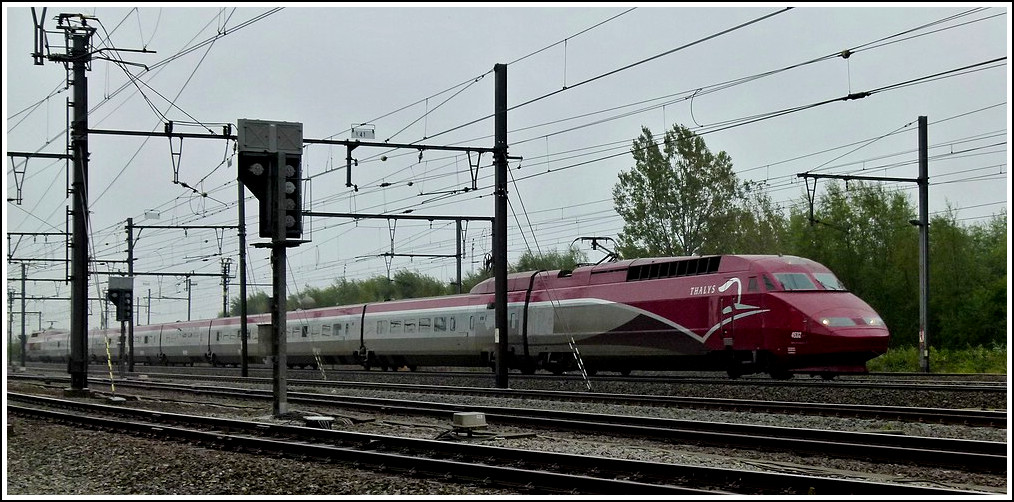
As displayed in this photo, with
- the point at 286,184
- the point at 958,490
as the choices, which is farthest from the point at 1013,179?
the point at 286,184

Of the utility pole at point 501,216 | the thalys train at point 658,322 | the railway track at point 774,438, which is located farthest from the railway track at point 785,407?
the railway track at point 774,438

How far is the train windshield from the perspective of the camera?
2625cm

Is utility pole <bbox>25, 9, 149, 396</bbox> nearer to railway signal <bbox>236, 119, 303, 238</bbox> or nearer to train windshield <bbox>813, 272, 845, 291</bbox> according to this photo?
railway signal <bbox>236, 119, 303, 238</bbox>

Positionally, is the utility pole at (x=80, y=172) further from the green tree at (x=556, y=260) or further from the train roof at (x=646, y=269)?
the green tree at (x=556, y=260)

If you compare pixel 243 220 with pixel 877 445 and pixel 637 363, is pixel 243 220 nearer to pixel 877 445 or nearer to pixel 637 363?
pixel 637 363

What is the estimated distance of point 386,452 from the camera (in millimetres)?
13469

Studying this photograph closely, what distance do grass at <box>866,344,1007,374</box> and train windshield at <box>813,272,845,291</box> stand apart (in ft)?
33.2

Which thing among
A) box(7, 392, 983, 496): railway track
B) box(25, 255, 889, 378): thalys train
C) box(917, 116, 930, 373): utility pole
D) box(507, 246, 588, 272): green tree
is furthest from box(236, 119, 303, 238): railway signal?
box(507, 246, 588, 272): green tree

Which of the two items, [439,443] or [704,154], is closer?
[439,443]

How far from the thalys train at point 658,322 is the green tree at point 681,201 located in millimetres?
16337

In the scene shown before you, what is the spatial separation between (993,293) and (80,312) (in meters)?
34.7

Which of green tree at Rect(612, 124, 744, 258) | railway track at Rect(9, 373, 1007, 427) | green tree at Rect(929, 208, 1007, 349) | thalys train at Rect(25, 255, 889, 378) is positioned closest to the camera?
railway track at Rect(9, 373, 1007, 427)

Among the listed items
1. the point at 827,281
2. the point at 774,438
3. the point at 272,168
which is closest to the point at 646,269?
the point at 827,281

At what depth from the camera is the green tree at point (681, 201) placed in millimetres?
55250
